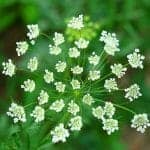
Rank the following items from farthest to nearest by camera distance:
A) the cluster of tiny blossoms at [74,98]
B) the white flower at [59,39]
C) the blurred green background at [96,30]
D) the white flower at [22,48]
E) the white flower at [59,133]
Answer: the blurred green background at [96,30]
the white flower at [22,48]
the white flower at [59,39]
the cluster of tiny blossoms at [74,98]
the white flower at [59,133]

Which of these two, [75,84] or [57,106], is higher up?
[75,84]

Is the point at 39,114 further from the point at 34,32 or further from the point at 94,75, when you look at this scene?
the point at 34,32

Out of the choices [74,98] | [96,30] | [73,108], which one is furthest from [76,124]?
[96,30]

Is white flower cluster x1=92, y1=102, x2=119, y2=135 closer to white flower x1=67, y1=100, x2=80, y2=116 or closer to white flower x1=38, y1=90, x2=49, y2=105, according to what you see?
white flower x1=67, y1=100, x2=80, y2=116

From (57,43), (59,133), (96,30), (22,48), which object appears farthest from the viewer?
(96,30)

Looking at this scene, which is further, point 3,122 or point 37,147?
point 3,122

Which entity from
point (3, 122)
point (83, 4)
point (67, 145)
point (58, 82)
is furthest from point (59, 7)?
point (58, 82)

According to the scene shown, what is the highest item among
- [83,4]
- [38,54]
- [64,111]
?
[83,4]

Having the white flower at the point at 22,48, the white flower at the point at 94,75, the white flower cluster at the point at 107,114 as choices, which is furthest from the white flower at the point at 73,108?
the white flower at the point at 22,48

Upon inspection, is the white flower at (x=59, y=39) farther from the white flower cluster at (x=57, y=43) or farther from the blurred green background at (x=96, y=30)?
the blurred green background at (x=96, y=30)

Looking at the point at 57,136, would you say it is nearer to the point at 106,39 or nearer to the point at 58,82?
the point at 58,82

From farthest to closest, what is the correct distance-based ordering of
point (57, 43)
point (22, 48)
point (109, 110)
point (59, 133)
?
point (22, 48) < point (57, 43) < point (109, 110) < point (59, 133)
